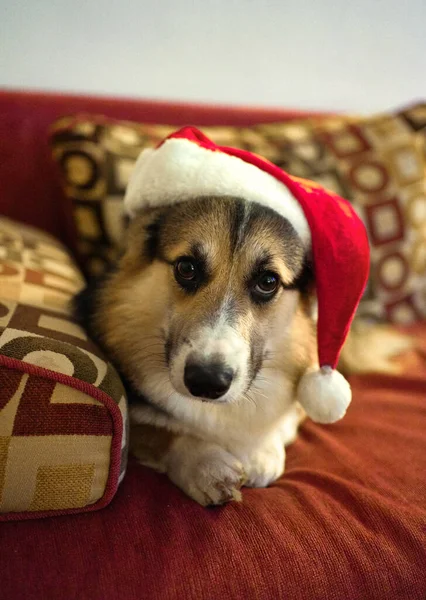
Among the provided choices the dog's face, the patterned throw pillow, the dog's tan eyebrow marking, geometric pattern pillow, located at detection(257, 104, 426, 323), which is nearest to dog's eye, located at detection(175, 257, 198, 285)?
the dog's face

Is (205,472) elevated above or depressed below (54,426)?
below

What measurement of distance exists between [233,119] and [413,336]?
3.52 ft

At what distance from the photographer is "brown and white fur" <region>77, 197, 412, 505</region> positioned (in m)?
0.94

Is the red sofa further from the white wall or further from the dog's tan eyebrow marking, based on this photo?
the white wall

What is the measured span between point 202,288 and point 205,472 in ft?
1.23

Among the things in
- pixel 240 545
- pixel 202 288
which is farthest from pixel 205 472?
pixel 202 288

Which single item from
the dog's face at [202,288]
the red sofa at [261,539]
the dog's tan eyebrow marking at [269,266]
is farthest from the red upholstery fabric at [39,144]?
the red sofa at [261,539]

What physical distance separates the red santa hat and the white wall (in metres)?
0.97

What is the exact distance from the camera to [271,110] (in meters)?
1.98

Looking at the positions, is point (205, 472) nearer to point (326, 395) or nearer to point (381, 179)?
point (326, 395)

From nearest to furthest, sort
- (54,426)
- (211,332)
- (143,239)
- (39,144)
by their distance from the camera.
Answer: (54,426)
(211,332)
(143,239)
(39,144)

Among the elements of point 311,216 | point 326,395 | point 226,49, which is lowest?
point 326,395

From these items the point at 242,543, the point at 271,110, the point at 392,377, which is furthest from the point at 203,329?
the point at 271,110

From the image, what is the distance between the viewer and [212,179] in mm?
1072
